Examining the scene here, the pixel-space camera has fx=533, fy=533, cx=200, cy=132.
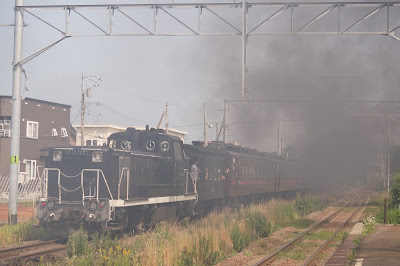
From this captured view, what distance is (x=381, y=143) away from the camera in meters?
52.8

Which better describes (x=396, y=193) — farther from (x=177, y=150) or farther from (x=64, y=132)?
(x=64, y=132)

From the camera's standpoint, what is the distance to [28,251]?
14.9m

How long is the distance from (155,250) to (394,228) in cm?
1063

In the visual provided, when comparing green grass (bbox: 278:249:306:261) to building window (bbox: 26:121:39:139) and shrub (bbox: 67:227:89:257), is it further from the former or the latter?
building window (bbox: 26:121:39:139)

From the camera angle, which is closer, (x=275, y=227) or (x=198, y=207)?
(x=275, y=227)

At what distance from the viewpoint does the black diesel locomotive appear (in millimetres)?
16484

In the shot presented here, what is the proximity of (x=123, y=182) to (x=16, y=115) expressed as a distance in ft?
14.7

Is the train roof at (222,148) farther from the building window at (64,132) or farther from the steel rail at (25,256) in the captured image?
the building window at (64,132)

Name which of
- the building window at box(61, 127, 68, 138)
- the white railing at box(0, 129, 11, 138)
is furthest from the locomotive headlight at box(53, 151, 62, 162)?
the building window at box(61, 127, 68, 138)

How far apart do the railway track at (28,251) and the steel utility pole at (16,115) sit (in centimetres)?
236

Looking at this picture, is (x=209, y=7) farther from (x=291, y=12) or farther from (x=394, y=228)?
(x=394, y=228)

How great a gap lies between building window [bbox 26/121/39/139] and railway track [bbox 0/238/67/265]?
1311 inches

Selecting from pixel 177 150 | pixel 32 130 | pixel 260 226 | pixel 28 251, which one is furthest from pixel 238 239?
pixel 32 130

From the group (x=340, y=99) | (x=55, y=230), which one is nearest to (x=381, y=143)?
(x=340, y=99)
